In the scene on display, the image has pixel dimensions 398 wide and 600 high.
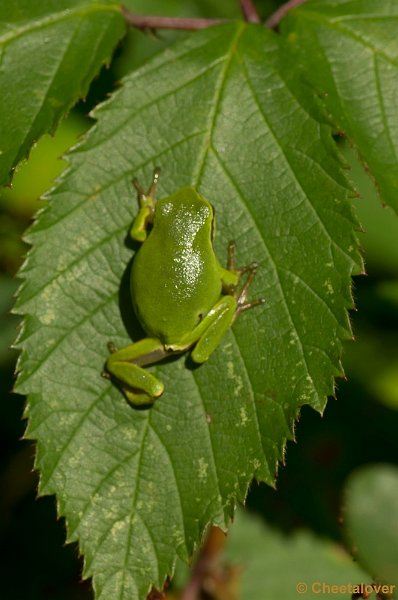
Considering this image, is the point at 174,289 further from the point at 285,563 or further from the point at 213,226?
the point at 285,563

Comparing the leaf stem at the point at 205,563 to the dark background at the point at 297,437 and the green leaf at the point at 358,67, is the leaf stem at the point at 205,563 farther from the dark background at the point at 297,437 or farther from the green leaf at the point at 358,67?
the green leaf at the point at 358,67

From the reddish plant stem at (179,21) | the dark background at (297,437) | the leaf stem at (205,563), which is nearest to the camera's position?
the reddish plant stem at (179,21)

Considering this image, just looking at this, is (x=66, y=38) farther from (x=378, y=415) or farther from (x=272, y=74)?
(x=378, y=415)

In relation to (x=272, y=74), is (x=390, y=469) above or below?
below

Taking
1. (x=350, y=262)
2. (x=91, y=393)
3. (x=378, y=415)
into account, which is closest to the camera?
(x=350, y=262)

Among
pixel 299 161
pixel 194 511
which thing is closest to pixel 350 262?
Answer: pixel 299 161

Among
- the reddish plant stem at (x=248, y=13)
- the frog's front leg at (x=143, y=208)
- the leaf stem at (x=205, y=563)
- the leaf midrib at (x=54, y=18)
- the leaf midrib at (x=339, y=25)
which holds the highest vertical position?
the leaf midrib at (x=54, y=18)

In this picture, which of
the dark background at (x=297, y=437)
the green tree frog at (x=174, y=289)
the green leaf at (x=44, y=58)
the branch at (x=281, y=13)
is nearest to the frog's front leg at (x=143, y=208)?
the green tree frog at (x=174, y=289)
